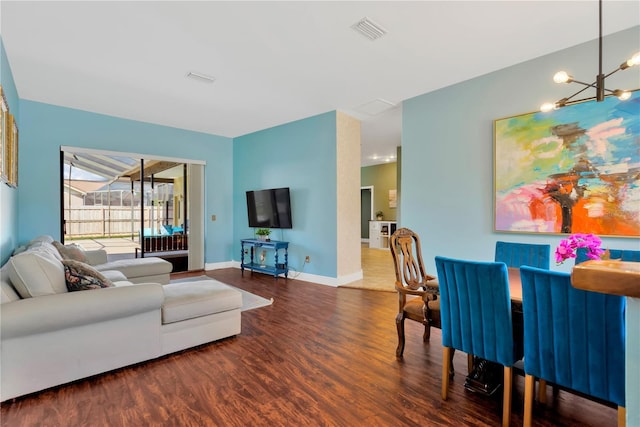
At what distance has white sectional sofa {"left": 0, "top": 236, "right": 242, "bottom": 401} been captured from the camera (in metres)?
1.97

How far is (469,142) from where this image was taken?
12.8ft

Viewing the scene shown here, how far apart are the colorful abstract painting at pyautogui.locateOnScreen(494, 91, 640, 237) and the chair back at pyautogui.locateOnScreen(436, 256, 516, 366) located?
2.13m

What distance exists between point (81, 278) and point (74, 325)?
1.23 ft

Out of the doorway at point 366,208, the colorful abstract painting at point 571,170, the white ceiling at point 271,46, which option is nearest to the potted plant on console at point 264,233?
the white ceiling at point 271,46

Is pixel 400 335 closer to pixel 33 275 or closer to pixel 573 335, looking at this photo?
pixel 573 335

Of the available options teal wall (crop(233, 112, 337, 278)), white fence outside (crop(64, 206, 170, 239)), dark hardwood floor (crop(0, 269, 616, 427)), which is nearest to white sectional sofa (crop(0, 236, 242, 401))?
dark hardwood floor (crop(0, 269, 616, 427))

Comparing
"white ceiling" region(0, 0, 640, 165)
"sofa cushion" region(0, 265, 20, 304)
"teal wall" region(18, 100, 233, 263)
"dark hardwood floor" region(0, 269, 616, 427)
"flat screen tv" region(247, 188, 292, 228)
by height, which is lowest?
"dark hardwood floor" region(0, 269, 616, 427)

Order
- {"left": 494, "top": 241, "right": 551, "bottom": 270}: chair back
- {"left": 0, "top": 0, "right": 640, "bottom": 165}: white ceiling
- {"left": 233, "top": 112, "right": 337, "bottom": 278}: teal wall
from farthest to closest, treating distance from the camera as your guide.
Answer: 1. {"left": 233, "top": 112, "right": 337, "bottom": 278}: teal wall
2. {"left": 494, "top": 241, "right": 551, "bottom": 270}: chair back
3. {"left": 0, "top": 0, "right": 640, "bottom": 165}: white ceiling

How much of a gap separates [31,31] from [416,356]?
4.55 meters

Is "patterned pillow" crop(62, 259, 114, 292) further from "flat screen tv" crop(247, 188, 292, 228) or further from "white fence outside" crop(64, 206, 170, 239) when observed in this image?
"white fence outside" crop(64, 206, 170, 239)

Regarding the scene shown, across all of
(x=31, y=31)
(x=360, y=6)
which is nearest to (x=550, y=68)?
(x=360, y=6)

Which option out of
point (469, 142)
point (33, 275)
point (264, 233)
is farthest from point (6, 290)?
point (469, 142)

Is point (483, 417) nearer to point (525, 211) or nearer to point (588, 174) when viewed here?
point (525, 211)

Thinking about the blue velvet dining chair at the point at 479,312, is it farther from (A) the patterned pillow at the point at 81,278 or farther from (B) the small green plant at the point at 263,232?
(B) the small green plant at the point at 263,232
